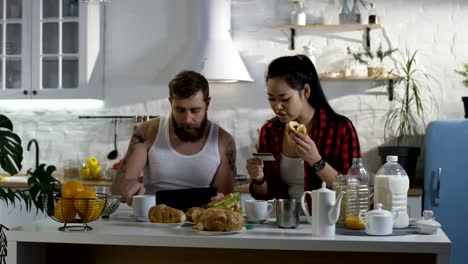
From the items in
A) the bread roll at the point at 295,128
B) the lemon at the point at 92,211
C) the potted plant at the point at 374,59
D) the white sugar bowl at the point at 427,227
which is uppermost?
the potted plant at the point at 374,59

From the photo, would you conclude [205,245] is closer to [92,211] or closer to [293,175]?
[92,211]

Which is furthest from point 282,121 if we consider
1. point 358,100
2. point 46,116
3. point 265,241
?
point 46,116

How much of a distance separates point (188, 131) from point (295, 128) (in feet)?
1.80

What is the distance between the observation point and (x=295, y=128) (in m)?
3.38

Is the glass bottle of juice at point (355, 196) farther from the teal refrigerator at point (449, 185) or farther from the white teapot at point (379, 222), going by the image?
the teal refrigerator at point (449, 185)

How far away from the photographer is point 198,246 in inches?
108

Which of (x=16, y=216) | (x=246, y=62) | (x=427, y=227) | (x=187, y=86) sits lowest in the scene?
(x=16, y=216)

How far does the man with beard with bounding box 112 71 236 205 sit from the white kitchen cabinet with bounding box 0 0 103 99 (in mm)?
2288

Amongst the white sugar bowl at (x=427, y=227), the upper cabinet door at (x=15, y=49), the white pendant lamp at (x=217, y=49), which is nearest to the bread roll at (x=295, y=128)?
the white sugar bowl at (x=427, y=227)

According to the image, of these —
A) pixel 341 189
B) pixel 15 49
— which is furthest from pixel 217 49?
pixel 341 189

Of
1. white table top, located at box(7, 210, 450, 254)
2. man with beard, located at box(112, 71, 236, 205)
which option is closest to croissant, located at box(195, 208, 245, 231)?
white table top, located at box(7, 210, 450, 254)

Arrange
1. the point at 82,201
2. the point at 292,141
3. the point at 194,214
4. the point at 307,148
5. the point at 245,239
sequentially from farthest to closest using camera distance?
the point at 292,141 → the point at 307,148 → the point at 194,214 → the point at 82,201 → the point at 245,239

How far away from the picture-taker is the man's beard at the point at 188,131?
3.64 metres

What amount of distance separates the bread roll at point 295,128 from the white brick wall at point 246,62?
2.42 meters
